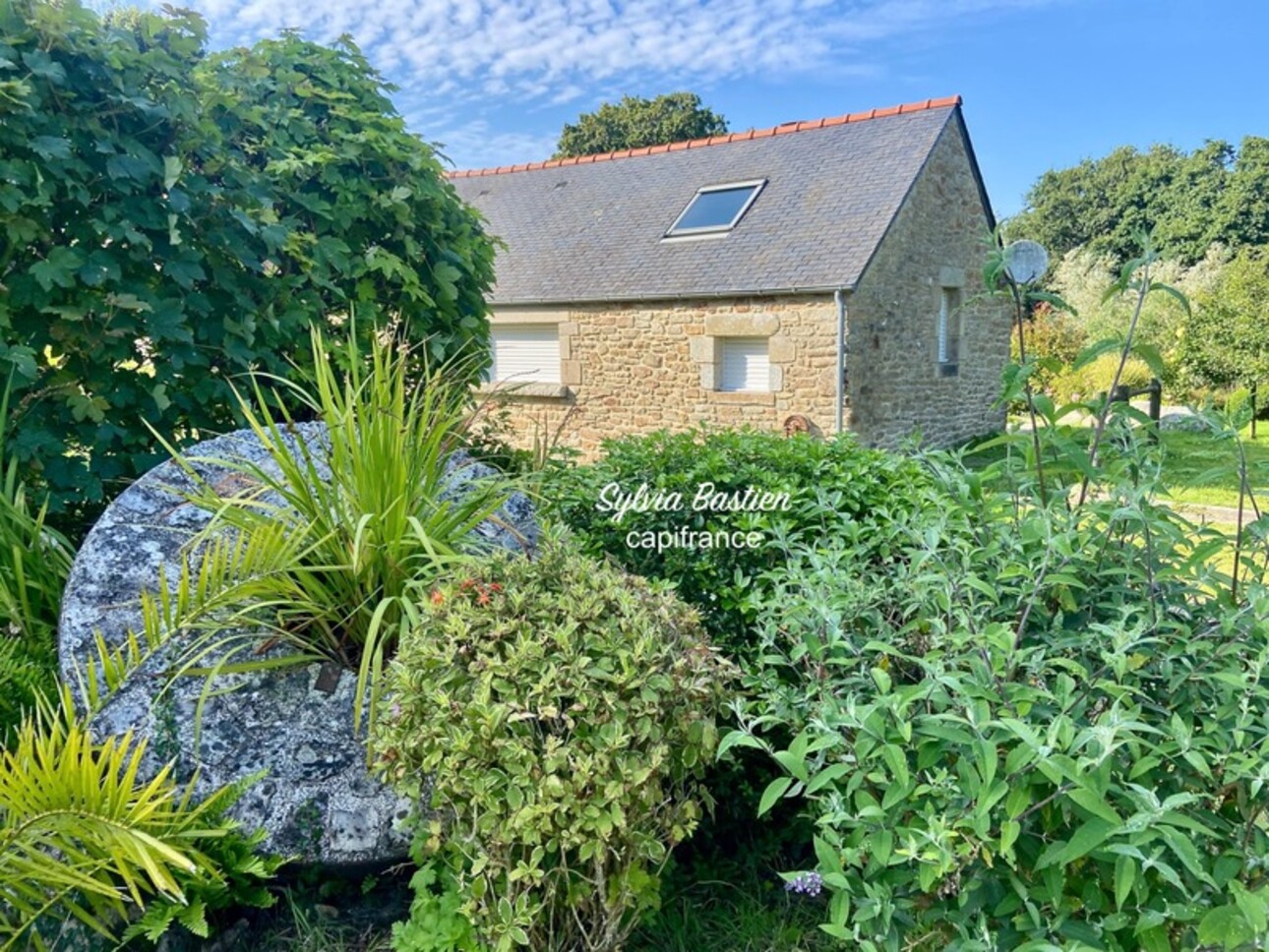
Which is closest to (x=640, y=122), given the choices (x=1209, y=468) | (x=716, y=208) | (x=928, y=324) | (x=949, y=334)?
(x=716, y=208)

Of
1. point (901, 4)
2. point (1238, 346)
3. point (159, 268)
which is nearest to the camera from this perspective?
point (159, 268)

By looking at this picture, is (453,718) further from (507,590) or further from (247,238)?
(247,238)

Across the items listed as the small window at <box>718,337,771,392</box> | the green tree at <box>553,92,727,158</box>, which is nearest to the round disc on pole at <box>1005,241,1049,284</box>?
the small window at <box>718,337,771,392</box>

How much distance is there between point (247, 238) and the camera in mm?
3400

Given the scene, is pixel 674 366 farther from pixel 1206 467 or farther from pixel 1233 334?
pixel 1233 334

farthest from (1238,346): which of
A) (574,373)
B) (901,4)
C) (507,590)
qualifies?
(507,590)

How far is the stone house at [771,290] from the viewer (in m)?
10.1

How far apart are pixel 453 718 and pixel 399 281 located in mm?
2896

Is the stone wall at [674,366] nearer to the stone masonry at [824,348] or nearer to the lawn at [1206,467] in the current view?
the stone masonry at [824,348]

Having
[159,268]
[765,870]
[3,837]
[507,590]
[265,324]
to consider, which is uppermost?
[159,268]

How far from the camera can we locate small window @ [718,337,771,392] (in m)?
10.6

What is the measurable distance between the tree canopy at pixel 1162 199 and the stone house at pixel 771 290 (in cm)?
1788

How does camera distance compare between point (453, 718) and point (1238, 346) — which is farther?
point (1238, 346)

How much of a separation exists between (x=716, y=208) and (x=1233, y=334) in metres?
9.18
